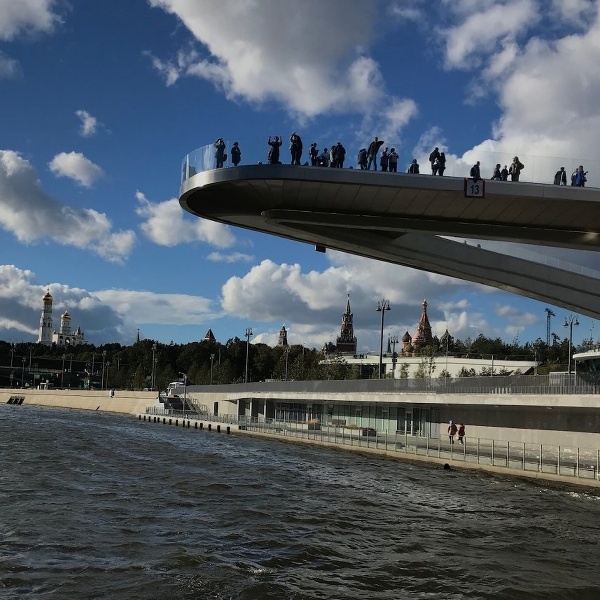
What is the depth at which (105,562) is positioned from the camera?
13.3 meters

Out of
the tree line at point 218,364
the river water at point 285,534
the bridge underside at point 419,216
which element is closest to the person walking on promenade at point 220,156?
the bridge underside at point 419,216

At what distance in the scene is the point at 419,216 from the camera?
37.9 metres

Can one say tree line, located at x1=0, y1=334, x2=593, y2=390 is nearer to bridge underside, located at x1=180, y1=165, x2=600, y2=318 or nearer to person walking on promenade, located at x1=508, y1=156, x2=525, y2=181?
bridge underside, located at x1=180, y1=165, x2=600, y2=318

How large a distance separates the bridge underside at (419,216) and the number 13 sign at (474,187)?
0.25 m

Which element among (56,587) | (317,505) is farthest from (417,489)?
(56,587)

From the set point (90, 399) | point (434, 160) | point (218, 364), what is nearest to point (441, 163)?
point (434, 160)

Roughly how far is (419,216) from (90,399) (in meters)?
87.6

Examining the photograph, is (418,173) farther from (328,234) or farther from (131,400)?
(131,400)

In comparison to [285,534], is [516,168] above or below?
above

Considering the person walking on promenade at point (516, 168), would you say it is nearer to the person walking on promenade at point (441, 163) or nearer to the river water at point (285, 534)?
the person walking on promenade at point (441, 163)

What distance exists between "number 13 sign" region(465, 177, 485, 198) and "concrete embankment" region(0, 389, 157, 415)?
65.3 m

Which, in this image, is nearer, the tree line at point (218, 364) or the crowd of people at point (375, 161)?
the crowd of people at point (375, 161)

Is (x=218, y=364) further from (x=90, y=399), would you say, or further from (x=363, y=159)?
(x=363, y=159)

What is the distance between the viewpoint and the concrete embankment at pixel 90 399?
3799 inches
